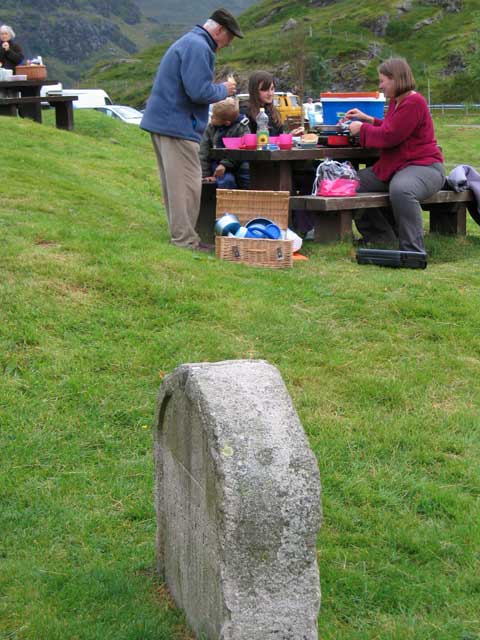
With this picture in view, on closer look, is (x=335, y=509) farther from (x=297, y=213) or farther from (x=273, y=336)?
(x=297, y=213)

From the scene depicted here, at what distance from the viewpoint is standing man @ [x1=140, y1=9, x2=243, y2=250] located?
8.73 m

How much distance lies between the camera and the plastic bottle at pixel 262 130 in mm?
9781

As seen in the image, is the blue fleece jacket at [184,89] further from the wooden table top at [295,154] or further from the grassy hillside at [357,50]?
the grassy hillside at [357,50]

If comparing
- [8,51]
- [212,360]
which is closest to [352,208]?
[212,360]

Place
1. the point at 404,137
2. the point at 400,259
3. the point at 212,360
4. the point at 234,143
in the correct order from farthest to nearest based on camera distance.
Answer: the point at 234,143 → the point at 404,137 → the point at 400,259 → the point at 212,360

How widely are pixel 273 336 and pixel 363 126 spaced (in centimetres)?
358

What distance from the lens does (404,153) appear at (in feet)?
31.0

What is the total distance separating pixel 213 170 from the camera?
10508 millimetres

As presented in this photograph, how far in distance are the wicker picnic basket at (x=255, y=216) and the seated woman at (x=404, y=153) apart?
41.8 inches

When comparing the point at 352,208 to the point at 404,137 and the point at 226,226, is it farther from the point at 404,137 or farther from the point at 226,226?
the point at 226,226

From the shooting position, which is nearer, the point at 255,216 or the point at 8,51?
the point at 255,216

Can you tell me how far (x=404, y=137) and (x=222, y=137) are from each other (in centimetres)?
205

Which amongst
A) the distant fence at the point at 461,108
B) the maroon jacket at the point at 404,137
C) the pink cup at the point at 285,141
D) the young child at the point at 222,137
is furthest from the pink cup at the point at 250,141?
the distant fence at the point at 461,108

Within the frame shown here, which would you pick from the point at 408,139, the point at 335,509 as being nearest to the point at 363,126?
the point at 408,139
